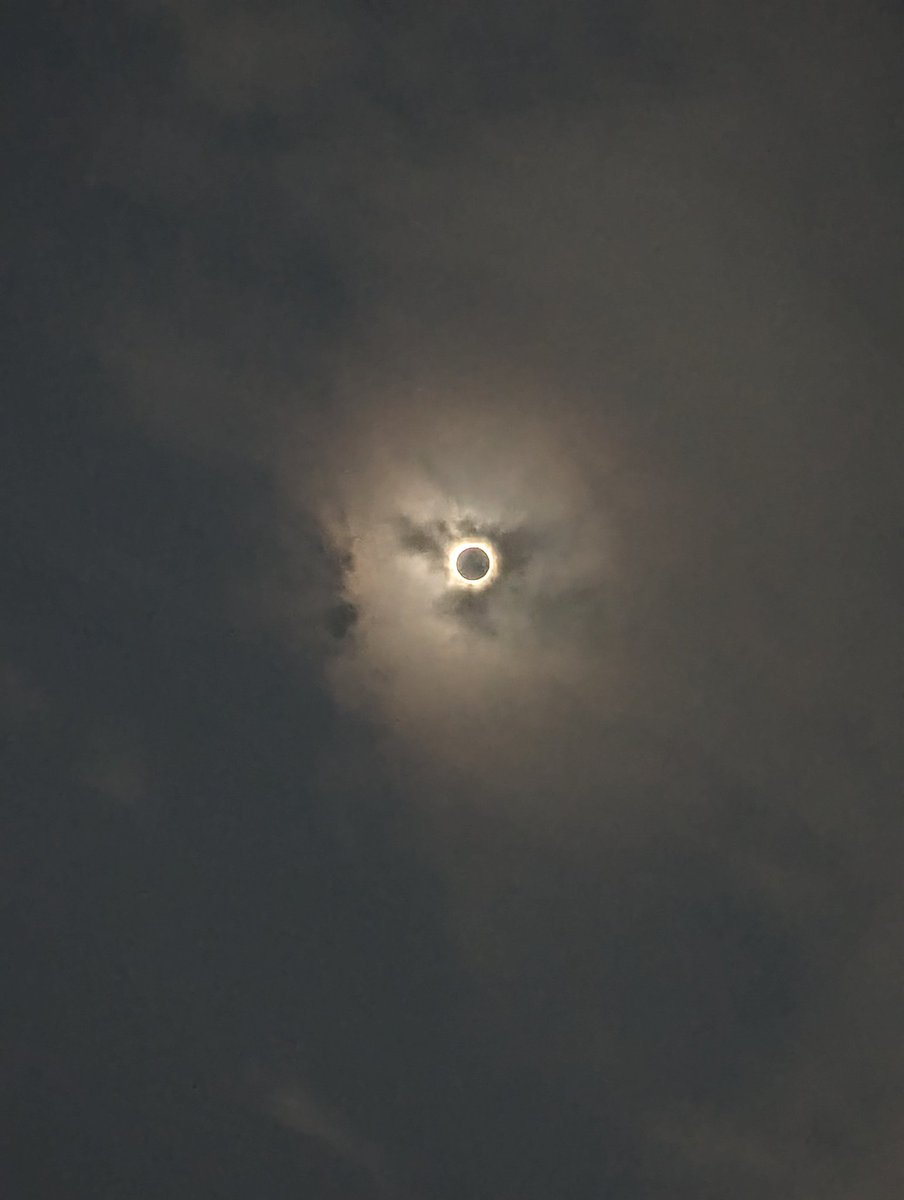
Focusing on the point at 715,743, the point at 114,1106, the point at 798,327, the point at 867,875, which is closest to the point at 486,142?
the point at 798,327

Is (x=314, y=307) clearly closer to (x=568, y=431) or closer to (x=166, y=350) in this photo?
(x=166, y=350)

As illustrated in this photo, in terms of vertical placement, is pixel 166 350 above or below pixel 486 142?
below

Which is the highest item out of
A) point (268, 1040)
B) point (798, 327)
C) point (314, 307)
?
point (798, 327)

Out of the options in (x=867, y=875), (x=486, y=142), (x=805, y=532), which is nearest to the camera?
(x=486, y=142)

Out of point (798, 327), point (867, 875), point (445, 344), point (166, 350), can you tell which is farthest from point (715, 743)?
point (166, 350)

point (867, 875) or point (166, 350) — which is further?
point (867, 875)

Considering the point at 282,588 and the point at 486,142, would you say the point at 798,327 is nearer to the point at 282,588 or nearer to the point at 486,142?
the point at 486,142

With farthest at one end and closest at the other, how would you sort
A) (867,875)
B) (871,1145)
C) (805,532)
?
1. (871,1145)
2. (867,875)
3. (805,532)
